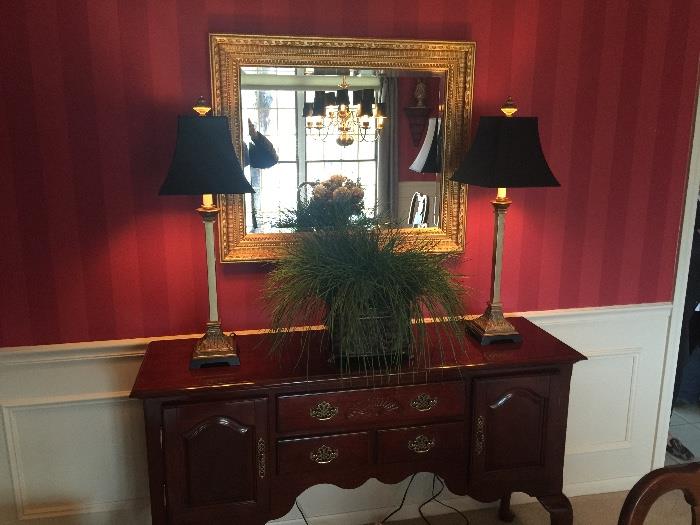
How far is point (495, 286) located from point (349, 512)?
112cm

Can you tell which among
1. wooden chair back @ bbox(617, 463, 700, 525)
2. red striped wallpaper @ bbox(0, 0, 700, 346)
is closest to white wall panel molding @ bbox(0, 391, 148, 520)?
red striped wallpaper @ bbox(0, 0, 700, 346)

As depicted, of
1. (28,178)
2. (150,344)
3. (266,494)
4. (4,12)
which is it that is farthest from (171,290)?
(4,12)

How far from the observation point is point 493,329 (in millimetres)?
2057

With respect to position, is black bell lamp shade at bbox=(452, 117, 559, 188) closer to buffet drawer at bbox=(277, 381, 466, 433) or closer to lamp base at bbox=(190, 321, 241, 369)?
buffet drawer at bbox=(277, 381, 466, 433)

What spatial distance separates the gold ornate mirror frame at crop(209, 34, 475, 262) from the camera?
196 cm

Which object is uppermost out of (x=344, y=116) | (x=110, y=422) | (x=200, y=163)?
(x=344, y=116)

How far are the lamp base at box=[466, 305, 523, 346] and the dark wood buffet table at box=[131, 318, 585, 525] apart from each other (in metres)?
0.04

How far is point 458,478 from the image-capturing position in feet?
6.43

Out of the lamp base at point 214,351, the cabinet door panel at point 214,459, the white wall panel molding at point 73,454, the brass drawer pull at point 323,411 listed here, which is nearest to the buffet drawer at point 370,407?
the brass drawer pull at point 323,411

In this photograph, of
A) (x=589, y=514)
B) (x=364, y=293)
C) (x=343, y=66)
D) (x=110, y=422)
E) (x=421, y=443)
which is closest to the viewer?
(x=364, y=293)

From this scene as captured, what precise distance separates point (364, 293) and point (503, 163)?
2.09ft

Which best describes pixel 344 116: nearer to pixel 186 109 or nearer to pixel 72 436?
pixel 186 109

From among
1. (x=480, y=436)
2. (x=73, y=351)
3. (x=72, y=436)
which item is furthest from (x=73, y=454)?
(x=480, y=436)

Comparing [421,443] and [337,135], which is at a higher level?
[337,135]
